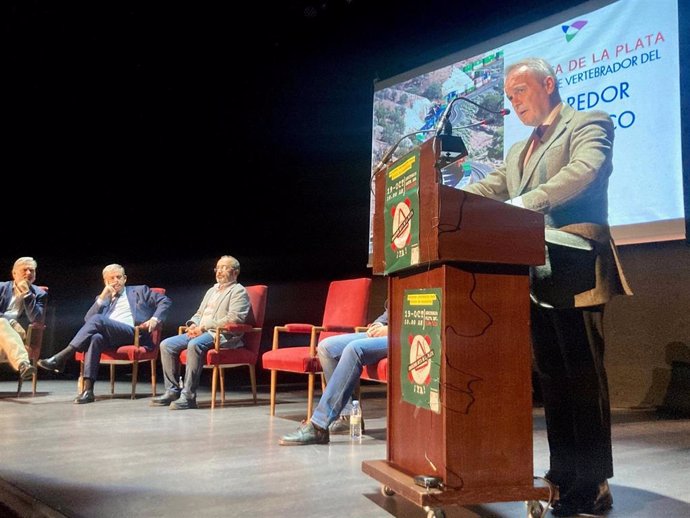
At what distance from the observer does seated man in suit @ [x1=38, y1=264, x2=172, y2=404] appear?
481 cm

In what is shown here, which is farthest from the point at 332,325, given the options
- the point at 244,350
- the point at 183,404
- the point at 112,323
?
the point at 112,323

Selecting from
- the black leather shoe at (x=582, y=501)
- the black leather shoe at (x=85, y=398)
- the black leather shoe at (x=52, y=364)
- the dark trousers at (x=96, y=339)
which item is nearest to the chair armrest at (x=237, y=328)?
the dark trousers at (x=96, y=339)

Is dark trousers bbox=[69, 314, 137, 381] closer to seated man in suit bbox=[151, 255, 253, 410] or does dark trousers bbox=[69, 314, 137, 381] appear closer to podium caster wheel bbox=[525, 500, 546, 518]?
seated man in suit bbox=[151, 255, 253, 410]

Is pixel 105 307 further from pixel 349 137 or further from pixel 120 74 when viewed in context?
pixel 349 137

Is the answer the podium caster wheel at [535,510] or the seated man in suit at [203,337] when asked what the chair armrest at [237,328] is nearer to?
the seated man in suit at [203,337]

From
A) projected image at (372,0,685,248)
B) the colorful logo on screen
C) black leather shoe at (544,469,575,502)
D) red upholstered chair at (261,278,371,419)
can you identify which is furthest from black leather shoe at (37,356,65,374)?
the colorful logo on screen

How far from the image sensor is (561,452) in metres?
1.92

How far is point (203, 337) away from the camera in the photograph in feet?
14.7

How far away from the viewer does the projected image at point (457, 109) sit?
4.59m

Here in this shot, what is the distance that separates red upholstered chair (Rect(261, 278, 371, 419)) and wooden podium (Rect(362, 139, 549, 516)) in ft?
6.52

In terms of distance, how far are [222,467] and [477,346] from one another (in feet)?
4.30

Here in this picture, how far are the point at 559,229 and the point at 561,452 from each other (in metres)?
0.65

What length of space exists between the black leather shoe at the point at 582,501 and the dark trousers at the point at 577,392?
3cm

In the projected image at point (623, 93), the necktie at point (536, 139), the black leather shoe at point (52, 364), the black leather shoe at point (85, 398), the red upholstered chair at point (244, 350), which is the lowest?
the black leather shoe at point (85, 398)
